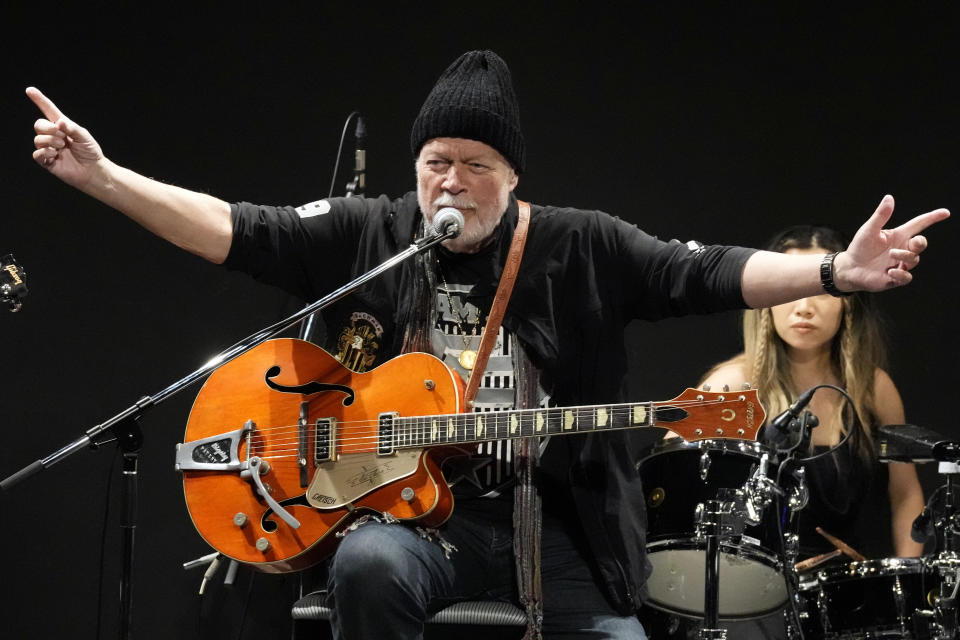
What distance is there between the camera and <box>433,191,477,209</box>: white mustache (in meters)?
2.68

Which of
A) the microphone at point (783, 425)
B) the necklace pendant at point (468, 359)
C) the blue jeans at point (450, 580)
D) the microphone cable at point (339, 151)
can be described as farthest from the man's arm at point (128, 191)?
the microphone at point (783, 425)

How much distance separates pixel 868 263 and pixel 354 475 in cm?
129

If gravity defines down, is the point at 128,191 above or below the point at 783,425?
above

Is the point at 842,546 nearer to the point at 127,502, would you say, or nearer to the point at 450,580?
the point at 450,580

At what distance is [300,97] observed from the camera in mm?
4062

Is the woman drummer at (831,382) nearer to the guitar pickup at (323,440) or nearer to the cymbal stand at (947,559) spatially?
the cymbal stand at (947,559)

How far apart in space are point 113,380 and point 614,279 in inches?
82.9

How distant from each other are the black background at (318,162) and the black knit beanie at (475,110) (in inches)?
50.6

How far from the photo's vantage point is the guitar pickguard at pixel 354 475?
2494 mm

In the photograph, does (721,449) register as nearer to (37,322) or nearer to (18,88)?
(37,322)

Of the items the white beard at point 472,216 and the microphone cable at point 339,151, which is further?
the microphone cable at point 339,151

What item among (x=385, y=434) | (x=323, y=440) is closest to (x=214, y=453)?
(x=323, y=440)

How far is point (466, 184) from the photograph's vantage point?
271 cm

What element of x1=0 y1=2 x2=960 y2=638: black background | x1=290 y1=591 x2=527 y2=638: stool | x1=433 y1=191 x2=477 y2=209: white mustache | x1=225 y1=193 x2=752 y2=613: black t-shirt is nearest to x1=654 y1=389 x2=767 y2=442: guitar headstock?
x1=225 y1=193 x2=752 y2=613: black t-shirt
